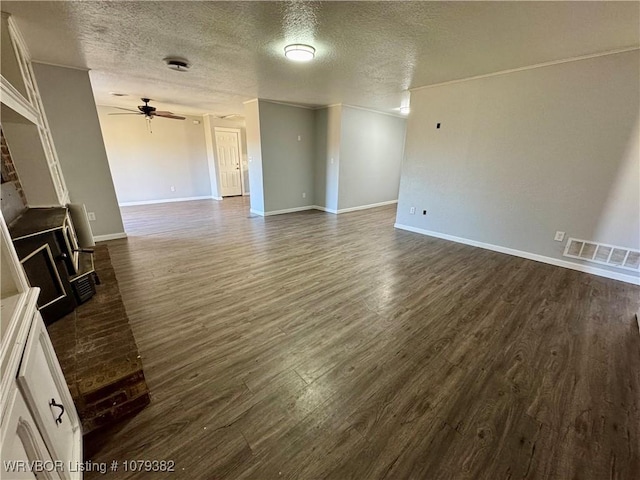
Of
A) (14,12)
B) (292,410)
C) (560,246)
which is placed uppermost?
(14,12)

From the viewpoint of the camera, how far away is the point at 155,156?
7.09 m

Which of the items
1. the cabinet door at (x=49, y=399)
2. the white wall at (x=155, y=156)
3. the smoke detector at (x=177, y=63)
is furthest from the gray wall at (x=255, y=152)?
the cabinet door at (x=49, y=399)

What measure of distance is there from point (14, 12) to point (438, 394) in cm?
417

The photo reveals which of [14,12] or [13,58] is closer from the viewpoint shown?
[14,12]

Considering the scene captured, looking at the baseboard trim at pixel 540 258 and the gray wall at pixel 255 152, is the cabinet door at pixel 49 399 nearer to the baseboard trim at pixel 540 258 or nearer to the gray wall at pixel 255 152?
the baseboard trim at pixel 540 258

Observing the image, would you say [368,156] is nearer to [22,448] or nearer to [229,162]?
[229,162]

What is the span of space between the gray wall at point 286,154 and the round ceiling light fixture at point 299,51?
9.03ft

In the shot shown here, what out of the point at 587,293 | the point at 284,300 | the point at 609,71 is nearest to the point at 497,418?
the point at 284,300

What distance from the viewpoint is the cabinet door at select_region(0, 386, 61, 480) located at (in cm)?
65

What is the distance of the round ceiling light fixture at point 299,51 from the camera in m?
2.58

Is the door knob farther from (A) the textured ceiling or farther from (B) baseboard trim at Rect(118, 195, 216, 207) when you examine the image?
(B) baseboard trim at Rect(118, 195, 216, 207)

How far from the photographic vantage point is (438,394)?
160 centimetres

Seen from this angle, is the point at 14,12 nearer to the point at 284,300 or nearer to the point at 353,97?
the point at 284,300

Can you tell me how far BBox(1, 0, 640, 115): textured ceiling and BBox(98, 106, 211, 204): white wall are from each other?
3159mm
